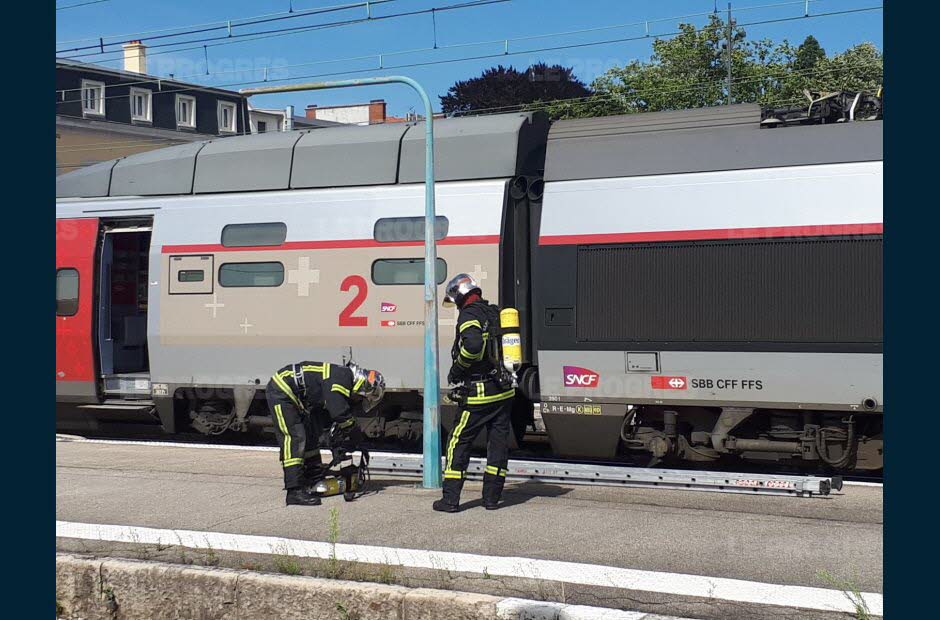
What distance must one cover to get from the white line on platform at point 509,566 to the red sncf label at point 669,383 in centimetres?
398

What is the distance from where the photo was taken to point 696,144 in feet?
35.4

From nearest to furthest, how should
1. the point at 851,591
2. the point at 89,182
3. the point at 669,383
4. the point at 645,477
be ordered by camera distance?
the point at 851,591 < the point at 645,477 < the point at 669,383 < the point at 89,182

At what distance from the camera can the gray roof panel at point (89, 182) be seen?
14.0 meters

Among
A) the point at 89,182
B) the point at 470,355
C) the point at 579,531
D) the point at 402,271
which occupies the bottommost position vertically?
the point at 579,531

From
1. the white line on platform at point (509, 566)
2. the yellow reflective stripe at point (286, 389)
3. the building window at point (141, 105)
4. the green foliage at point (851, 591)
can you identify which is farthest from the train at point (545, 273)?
the building window at point (141, 105)

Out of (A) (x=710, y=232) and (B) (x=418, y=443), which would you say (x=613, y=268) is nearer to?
(A) (x=710, y=232)

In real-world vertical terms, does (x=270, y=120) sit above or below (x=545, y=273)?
above

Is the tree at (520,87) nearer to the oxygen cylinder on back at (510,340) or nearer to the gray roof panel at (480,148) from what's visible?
the gray roof panel at (480,148)

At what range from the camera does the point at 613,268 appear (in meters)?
10.9

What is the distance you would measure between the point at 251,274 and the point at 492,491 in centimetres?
525

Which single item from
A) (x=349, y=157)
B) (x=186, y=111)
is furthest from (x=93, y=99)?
(x=349, y=157)

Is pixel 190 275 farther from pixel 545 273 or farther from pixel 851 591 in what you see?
pixel 851 591

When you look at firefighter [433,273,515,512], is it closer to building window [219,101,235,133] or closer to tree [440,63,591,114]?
tree [440,63,591,114]

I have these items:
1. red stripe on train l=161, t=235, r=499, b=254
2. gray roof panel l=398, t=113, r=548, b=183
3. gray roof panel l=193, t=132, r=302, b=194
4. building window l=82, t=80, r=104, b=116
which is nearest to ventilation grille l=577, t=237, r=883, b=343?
red stripe on train l=161, t=235, r=499, b=254
